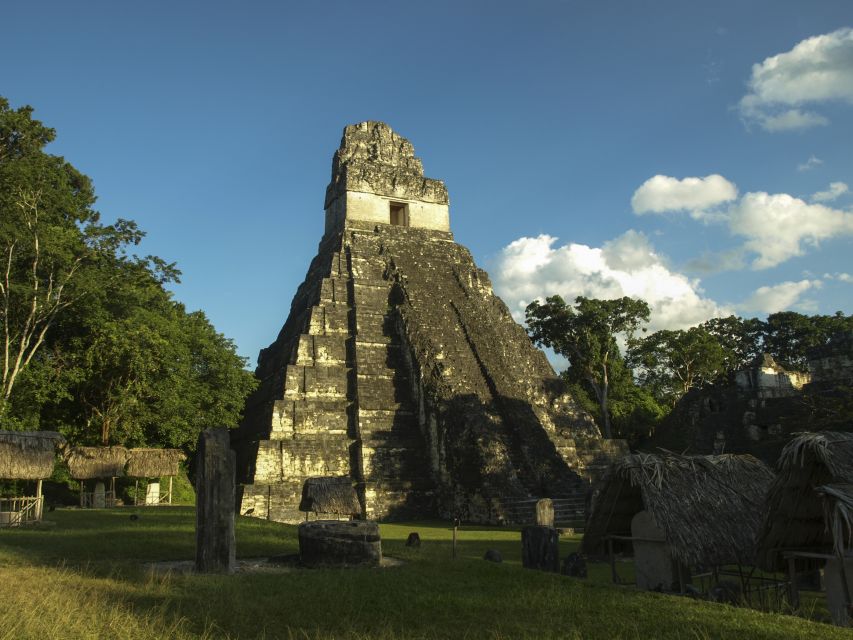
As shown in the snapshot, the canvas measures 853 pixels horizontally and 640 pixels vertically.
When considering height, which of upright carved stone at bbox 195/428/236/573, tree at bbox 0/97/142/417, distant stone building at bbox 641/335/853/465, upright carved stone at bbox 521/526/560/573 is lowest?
upright carved stone at bbox 521/526/560/573

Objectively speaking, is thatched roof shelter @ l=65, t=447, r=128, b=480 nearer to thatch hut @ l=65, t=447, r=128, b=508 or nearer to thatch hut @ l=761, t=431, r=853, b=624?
thatch hut @ l=65, t=447, r=128, b=508

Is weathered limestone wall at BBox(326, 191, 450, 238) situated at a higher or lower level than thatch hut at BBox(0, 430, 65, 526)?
higher

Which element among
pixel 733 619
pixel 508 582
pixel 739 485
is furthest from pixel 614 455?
pixel 733 619

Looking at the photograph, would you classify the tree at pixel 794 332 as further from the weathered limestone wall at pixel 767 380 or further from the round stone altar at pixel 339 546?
the round stone altar at pixel 339 546

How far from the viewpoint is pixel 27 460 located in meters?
14.6

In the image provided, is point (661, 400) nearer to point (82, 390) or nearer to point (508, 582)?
point (82, 390)

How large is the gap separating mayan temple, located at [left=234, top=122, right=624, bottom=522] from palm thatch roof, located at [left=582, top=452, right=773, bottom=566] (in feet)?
25.4

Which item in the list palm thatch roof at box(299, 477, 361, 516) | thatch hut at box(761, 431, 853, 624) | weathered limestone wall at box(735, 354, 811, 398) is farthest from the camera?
weathered limestone wall at box(735, 354, 811, 398)

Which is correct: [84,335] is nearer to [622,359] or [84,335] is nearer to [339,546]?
[339,546]

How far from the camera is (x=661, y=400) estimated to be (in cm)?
3644

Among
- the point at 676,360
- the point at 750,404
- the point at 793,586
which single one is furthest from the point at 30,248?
the point at 676,360

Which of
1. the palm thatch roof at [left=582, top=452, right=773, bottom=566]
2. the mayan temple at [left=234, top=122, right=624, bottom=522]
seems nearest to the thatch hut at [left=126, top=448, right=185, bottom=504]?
the mayan temple at [left=234, top=122, right=624, bottom=522]

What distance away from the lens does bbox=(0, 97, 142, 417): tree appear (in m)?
17.1

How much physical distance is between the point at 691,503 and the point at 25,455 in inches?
532
